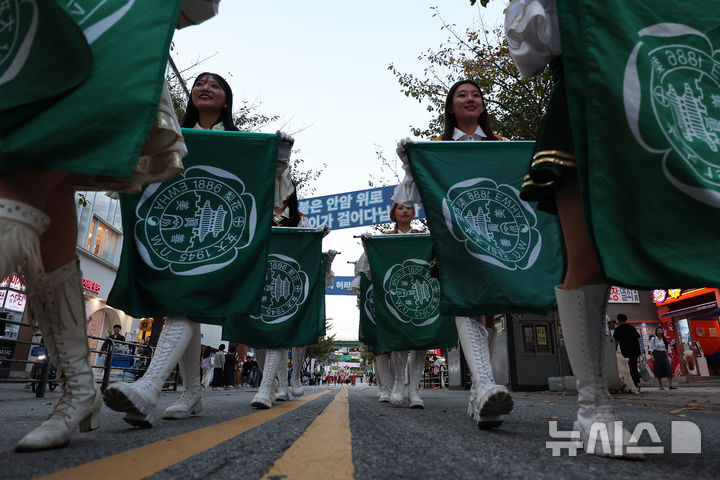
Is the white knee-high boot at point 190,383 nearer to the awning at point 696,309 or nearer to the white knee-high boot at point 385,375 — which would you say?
the white knee-high boot at point 385,375

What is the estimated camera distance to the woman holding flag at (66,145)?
1.23 meters

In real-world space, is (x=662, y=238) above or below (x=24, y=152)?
below

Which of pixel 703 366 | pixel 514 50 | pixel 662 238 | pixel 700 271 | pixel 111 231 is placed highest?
pixel 111 231

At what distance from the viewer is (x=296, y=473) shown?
1144mm

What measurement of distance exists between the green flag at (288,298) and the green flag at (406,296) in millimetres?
724

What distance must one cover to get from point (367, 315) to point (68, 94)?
545cm

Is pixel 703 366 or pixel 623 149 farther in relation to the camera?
pixel 703 366

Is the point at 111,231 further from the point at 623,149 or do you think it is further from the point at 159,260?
the point at 623,149

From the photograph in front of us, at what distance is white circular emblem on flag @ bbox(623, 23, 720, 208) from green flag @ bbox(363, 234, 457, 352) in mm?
3415

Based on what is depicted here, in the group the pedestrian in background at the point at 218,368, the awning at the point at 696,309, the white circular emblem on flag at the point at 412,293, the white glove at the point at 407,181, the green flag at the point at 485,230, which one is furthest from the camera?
the awning at the point at 696,309

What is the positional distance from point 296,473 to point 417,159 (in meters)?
2.48

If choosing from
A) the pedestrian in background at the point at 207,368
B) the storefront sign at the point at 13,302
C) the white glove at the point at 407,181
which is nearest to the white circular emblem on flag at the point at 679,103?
the white glove at the point at 407,181

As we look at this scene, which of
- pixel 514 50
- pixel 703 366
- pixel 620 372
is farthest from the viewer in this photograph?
pixel 703 366

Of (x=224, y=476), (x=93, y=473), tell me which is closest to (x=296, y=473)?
(x=224, y=476)
